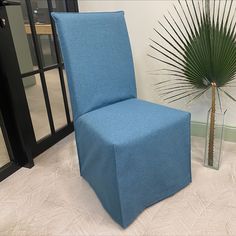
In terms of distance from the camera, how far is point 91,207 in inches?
52.2

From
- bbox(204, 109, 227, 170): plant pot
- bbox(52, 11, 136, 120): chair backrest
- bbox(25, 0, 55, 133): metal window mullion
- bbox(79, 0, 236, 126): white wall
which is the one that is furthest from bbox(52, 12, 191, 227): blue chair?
bbox(25, 0, 55, 133): metal window mullion

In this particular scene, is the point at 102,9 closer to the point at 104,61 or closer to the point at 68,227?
the point at 104,61

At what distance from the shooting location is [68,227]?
1.21 meters

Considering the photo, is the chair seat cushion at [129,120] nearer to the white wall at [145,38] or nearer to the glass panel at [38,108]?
the white wall at [145,38]

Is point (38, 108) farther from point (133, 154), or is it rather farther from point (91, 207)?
point (133, 154)

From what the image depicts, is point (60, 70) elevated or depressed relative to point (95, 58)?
depressed

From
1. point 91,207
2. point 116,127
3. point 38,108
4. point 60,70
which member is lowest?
point 91,207

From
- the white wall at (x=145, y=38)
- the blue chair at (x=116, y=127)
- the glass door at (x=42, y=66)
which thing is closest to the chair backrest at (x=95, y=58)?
the blue chair at (x=116, y=127)

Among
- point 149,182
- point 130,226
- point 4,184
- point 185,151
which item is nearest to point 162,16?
point 185,151

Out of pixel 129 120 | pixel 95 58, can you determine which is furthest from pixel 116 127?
pixel 95 58

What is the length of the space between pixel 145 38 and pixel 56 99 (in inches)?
36.6

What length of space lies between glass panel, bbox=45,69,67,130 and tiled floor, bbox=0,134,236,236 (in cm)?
59

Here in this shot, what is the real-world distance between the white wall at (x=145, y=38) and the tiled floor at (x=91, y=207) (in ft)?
1.38

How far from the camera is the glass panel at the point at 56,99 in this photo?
199 cm
